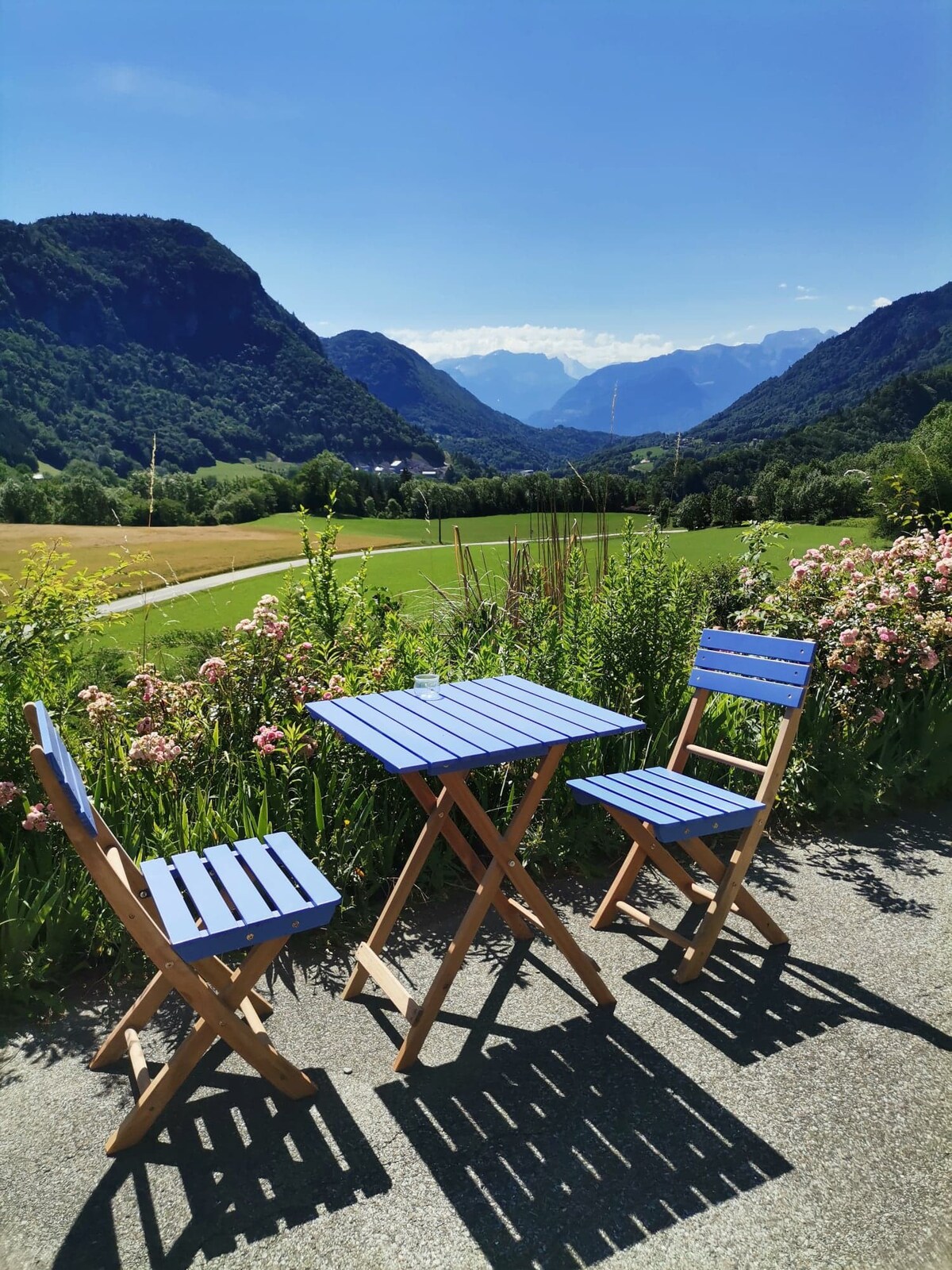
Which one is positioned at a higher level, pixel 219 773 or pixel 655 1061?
pixel 219 773

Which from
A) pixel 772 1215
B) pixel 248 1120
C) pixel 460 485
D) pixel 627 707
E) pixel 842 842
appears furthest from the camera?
pixel 460 485

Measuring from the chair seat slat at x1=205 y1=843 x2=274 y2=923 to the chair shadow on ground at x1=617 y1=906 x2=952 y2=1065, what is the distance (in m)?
1.39

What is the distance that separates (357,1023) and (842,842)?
8.32 ft

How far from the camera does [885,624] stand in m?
4.61

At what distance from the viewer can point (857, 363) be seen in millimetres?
123375

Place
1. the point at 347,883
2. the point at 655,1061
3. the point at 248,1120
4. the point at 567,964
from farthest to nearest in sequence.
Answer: the point at 347,883 < the point at 567,964 < the point at 655,1061 < the point at 248,1120

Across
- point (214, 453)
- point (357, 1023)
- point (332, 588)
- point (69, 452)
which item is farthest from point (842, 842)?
point (214, 453)

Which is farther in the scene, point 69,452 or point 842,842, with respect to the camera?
point 69,452

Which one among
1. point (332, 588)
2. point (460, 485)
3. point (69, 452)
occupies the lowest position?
point (332, 588)

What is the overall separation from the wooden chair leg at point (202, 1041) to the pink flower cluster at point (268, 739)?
1.39m

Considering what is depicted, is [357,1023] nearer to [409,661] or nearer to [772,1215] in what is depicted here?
[772,1215]

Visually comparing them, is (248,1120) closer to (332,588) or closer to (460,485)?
(332,588)

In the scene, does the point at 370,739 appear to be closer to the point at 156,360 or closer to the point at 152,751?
→ the point at 152,751

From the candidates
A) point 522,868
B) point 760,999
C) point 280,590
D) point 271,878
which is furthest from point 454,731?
point 280,590
